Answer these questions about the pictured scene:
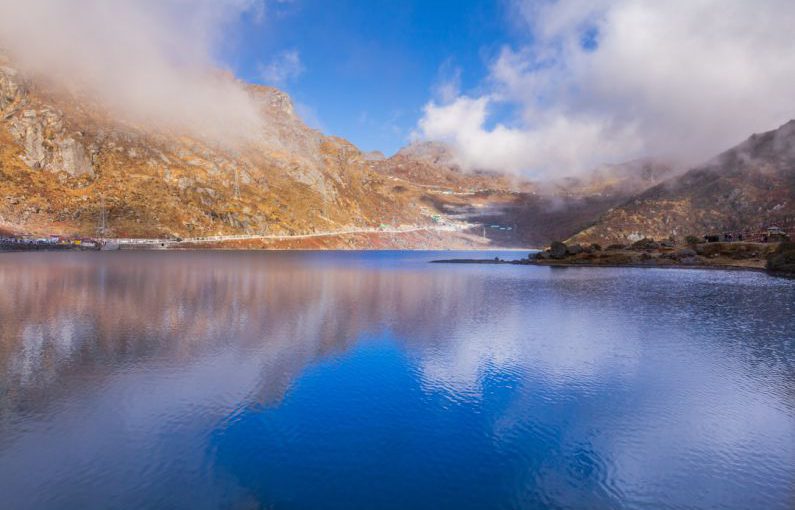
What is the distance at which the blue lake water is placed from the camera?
441 inches

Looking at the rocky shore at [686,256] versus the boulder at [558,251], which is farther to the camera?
the boulder at [558,251]

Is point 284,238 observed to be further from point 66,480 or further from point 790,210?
point 790,210

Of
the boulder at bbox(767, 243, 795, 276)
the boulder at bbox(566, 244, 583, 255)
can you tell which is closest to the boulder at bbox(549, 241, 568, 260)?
the boulder at bbox(566, 244, 583, 255)

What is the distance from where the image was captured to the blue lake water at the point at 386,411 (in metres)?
11.2

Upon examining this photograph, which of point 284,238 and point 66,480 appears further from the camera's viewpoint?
point 284,238

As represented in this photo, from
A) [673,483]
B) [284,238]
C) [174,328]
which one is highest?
[284,238]

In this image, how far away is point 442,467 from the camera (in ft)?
40.6

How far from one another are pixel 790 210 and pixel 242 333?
210737 mm

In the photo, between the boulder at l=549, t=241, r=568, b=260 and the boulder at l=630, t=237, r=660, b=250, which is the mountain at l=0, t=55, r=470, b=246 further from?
the boulder at l=630, t=237, r=660, b=250

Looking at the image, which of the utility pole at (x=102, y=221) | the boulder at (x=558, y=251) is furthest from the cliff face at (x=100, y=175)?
the boulder at (x=558, y=251)

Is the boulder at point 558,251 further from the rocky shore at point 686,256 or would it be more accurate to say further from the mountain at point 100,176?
the mountain at point 100,176

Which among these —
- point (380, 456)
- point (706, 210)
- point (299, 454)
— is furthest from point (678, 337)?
point (706, 210)

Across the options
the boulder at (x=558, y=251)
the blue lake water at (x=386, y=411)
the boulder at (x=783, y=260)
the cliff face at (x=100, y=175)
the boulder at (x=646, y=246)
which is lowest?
the blue lake water at (x=386, y=411)

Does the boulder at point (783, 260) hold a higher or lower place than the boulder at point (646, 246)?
lower
